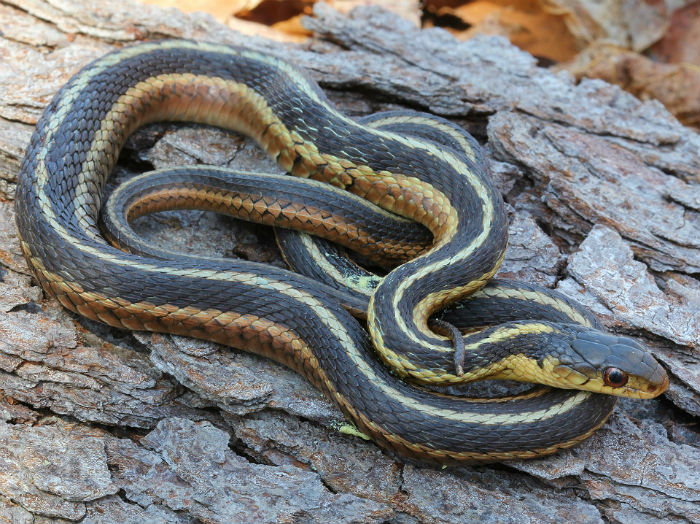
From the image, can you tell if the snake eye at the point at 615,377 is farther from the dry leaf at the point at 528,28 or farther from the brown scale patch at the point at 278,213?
the dry leaf at the point at 528,28

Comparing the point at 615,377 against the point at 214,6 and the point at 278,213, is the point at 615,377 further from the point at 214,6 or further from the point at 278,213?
the point at 214,6

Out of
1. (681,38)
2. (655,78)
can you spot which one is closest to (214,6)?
(655,78)

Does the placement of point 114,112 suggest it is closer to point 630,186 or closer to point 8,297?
point 8,297

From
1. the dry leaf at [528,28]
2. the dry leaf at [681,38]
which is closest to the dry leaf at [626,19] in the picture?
the dry leaf at [681,38]

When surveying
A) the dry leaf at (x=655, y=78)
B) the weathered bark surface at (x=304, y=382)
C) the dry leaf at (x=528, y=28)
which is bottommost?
the weathered bark surface at (x=304, y=382)

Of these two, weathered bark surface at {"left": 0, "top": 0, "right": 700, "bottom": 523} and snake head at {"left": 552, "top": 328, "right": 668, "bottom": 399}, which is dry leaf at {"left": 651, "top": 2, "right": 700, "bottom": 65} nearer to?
weathered bark surface at {"left": 0, "top": 0, "right": 700, "bottom": 523}

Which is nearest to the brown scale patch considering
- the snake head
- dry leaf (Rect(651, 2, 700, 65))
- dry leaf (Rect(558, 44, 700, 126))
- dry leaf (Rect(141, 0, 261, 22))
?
the snake head
